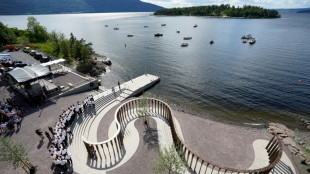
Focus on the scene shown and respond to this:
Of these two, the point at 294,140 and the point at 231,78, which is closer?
the point at 294,140

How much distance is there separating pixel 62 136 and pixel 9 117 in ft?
38.3

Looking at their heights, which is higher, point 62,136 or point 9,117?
point 62,136

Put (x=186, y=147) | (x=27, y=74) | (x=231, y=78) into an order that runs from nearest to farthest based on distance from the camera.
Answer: (x=186, y=147) < (x=27, y=74) < (x=231, y=78)

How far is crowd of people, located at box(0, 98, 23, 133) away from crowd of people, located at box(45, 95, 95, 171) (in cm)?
582

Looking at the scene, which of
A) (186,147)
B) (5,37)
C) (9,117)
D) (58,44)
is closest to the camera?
(186,147)

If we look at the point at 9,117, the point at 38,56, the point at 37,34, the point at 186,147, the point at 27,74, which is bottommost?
the point at 9,117

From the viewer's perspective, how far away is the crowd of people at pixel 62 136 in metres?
14.6

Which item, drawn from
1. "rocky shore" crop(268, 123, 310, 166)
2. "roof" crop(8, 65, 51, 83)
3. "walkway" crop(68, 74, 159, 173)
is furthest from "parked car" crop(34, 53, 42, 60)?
"rocky shore" crop(268, 123, 310, 166)

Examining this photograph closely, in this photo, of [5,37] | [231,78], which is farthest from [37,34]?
[231,78]

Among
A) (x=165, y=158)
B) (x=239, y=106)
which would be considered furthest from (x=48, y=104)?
(x=239, y=106)

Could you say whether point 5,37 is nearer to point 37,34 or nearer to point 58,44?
point 37,34

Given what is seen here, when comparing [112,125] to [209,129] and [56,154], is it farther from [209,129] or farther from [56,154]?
[209,129]

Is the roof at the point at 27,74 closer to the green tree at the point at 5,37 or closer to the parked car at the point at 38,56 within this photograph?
the parked car at the point at 38,56

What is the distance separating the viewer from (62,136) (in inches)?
674
